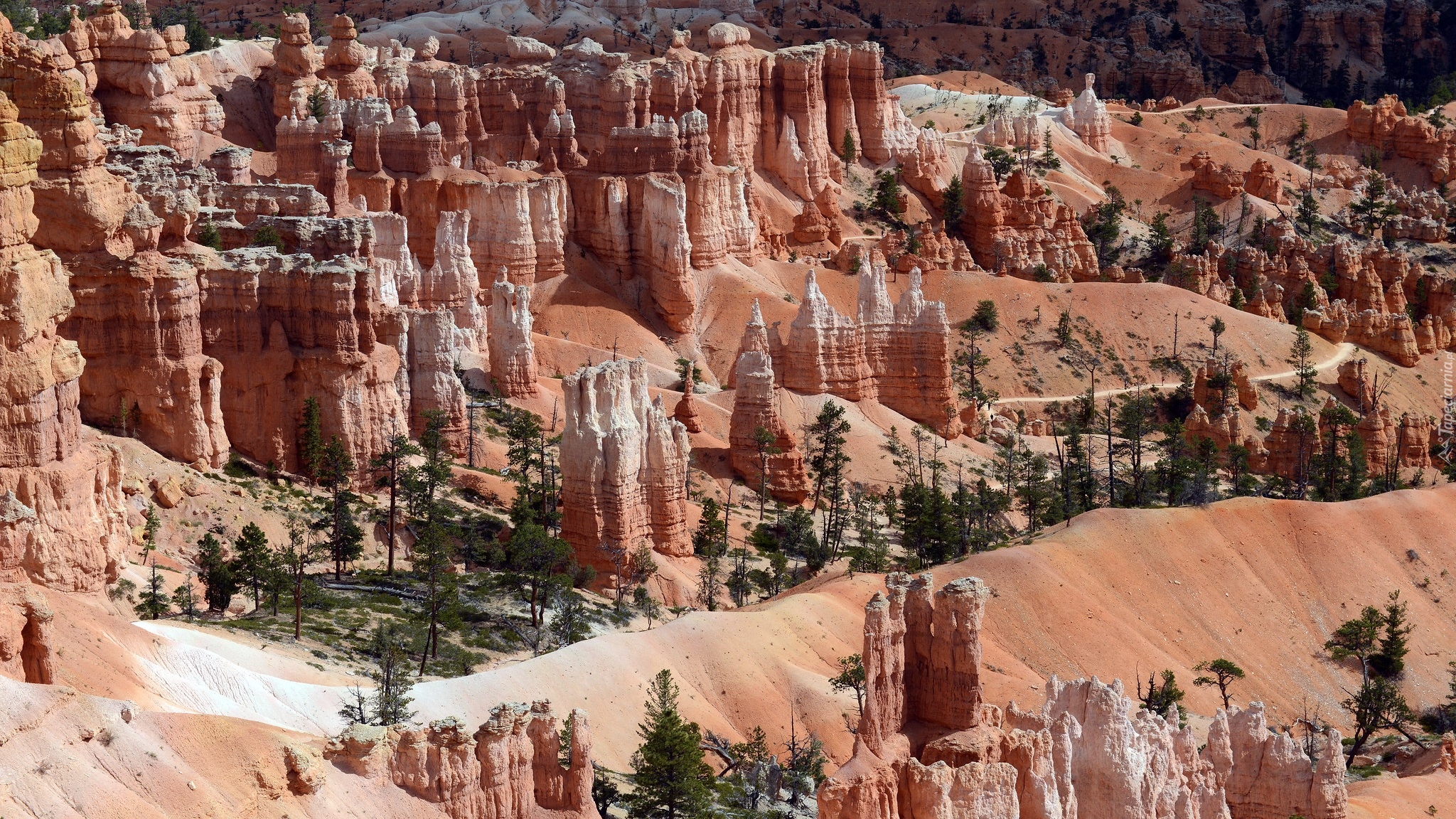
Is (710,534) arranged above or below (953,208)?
below

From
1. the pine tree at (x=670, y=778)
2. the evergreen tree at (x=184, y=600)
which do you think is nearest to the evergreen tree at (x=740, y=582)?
the evergreen tree at (x=184, y=600)

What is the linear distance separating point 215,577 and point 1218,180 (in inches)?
4588

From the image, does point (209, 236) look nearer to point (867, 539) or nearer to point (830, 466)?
point (867, 539)

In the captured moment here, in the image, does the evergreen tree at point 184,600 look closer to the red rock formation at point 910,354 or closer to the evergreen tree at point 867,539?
the evergreen tree at point 867,539

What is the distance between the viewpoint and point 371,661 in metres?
63.3

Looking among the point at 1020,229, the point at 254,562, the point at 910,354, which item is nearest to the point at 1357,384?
the point at 1020,229

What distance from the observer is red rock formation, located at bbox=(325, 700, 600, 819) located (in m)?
44.4

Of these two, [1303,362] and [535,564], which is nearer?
[535,564]

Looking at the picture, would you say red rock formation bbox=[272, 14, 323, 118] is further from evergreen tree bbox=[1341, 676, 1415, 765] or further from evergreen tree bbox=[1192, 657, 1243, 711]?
evergreen tree bbox=[1341, 676, 1415, 765]

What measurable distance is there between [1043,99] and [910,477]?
3562 inches

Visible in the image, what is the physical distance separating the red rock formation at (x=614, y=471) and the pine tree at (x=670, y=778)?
24.1 meters

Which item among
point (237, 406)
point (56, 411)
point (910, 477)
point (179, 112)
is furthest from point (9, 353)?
point (179, 112)

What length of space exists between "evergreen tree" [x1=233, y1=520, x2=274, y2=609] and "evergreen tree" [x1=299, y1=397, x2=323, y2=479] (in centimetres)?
727

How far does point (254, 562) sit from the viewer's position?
224ft
